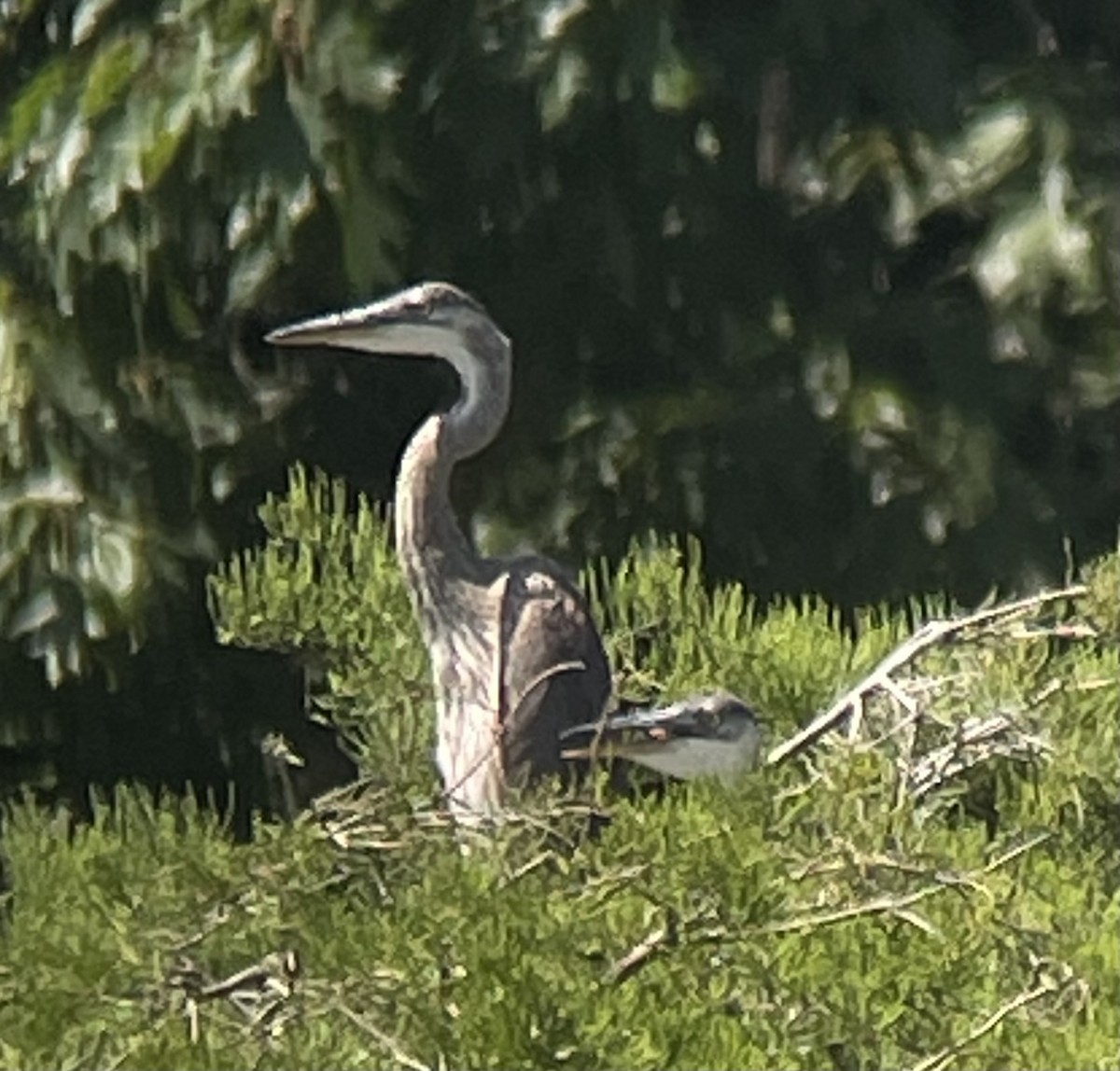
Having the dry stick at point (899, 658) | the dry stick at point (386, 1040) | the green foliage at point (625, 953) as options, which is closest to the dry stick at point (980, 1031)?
the green foliage at point (625, 953)

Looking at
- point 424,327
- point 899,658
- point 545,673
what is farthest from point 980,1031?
point 424,327

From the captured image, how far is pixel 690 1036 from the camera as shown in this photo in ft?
5.24

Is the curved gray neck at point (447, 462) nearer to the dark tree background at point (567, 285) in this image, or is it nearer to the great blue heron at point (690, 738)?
the great blue heron at point (690, 738)

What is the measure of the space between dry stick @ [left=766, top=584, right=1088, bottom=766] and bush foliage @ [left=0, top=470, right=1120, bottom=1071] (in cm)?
18

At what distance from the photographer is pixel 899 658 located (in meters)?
2.20

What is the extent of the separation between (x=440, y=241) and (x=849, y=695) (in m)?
1.83

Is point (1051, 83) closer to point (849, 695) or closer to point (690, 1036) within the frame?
point (849, 695)

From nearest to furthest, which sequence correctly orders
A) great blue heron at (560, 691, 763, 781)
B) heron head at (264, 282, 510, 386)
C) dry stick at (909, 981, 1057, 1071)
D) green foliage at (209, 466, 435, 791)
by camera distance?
dry stick at (909, 981, 1057, 1071)
great blue heron at (560, 691, 763, 781)
green foliage at (209, 466, 435, 791)
heron head at (264, 282, 510, 386)

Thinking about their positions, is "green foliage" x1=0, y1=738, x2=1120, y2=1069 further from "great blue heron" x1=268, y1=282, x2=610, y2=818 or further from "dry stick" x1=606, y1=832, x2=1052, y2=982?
"great blue heron" x1=268, y1=282, x2=610, y2=818

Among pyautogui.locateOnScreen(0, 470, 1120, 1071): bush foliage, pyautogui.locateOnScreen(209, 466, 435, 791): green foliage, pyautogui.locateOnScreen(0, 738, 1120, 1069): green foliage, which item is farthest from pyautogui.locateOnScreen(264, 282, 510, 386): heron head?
pyautogui.locateOnScreen(0, 738, 1120, 1069): green foliage

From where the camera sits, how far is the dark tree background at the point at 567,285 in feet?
12.2

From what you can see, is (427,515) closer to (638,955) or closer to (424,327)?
(424,327)

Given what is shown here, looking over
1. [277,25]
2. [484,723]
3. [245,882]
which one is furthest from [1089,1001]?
[277,25]

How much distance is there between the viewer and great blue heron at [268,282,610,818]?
2.29m
